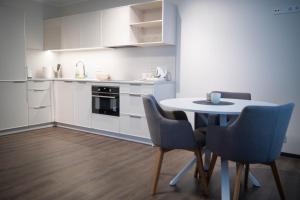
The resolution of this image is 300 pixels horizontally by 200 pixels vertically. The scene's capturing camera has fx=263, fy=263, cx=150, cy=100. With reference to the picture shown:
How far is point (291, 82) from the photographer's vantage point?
10.8 ft

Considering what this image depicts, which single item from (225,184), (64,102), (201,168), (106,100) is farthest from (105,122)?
(225,184)

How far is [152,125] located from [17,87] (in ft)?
10.9

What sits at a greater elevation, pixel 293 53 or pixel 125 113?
pixel 293 53

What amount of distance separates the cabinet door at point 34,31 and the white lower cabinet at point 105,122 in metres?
2.03

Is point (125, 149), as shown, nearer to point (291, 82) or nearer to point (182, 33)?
point (182, 33)

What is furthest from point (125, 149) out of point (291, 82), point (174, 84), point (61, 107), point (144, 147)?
point (291, 82)

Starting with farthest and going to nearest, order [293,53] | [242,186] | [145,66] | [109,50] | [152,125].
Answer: [109,50] → [145,66] → [293,53] → [242,186] → [152,125]

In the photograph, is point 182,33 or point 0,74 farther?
point 0,74

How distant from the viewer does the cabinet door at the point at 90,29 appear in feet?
15.1

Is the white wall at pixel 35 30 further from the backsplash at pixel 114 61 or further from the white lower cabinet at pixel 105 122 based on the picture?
the white lower cabinet at pixel 105 122

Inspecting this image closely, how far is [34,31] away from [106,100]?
227cm

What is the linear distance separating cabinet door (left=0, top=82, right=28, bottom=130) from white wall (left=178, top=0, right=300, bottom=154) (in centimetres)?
286

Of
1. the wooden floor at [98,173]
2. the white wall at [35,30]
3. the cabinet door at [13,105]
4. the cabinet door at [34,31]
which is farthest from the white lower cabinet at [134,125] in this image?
the cabinet door at [34,31]

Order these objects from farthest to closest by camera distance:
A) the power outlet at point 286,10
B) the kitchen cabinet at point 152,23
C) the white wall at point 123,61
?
1. the white wall at point 123,61
2. the kitchen cabinet at point 152,23
3. the power outlet at point 286,10
